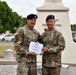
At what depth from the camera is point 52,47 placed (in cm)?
625

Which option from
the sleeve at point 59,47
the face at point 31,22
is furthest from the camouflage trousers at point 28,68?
the face at point 31,22

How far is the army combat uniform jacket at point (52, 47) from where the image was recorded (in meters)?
6.21

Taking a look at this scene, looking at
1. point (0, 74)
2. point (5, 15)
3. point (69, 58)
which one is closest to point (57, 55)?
point (0, 74)

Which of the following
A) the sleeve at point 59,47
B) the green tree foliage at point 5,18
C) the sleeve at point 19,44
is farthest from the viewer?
the green tree foliage at point 5,18

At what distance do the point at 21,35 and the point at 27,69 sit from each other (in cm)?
61

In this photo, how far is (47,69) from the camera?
20.6ft

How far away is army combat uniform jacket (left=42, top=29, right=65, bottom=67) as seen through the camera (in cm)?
621

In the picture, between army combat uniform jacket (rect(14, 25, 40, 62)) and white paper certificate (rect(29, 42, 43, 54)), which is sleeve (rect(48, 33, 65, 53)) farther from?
army combat uniform jacket (rect(14, 25, 40, 62))

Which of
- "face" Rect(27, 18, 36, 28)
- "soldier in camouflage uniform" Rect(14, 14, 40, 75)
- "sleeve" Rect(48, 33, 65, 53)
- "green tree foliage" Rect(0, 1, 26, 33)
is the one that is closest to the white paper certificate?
"soldier in camouflage uniform" Rect(14, 14, 40, 75)

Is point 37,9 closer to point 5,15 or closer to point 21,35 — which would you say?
point 21,35

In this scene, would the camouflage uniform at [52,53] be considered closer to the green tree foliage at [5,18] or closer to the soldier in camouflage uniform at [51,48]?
the soldier in camouflage uniform at [51,48]

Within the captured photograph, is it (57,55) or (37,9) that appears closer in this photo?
(57,55)

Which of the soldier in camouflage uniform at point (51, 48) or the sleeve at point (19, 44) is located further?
the soldier in camouflage uniform at point (51, 48)

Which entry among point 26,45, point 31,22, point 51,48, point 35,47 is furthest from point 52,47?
point 31,22
